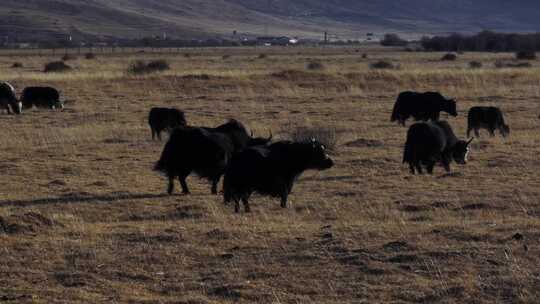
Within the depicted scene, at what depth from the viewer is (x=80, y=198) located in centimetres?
1573

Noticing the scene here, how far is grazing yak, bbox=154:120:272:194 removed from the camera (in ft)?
52.4

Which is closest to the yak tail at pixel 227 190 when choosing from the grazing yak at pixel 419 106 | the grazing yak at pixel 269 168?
A: the grazing yak at pixel 269 168

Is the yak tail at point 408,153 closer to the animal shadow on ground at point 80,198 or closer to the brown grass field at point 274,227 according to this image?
the brown grass field at point 274,227

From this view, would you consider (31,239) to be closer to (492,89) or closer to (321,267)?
(321,267)

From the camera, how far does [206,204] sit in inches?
589

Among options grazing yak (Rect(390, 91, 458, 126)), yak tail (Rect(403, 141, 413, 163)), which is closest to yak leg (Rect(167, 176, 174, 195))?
yak tail (Rect(403, 141, 413, 163))

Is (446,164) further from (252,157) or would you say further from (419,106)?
(419,106)

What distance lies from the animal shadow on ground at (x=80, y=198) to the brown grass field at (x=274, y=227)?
1.1 inches

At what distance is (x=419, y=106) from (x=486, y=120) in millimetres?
3369

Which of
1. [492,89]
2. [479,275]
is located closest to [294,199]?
[479,275]

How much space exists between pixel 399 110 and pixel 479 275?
17286mm

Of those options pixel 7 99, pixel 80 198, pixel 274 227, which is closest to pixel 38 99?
pixel 7 99

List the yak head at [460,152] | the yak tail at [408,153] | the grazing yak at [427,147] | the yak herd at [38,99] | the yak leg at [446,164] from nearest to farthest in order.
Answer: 1. the grazing yak at [427,147]
2. the yak tail at [408,153]
3. the yak leg at [446,164]
4. the yak head at [460,152]
5. the yak herd at [38,99]

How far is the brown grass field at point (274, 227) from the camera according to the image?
32.0 ft
